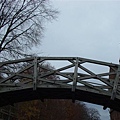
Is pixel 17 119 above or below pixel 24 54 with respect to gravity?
below

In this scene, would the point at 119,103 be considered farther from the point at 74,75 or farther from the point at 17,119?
the point at 17,119

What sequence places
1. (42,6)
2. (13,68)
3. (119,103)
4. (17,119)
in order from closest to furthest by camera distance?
1. (119,103)
2. (13,68)
3. (42,6)
4. (17,119)

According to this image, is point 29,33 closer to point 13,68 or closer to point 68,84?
point 13,68

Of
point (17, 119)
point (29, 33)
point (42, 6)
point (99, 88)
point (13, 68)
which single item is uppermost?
point (42, 6)

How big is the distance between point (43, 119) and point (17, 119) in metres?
4.11

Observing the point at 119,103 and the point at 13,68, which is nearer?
the point at 119,103

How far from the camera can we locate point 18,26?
968 inches

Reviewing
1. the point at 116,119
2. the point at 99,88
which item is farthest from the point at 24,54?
the point at 116,119

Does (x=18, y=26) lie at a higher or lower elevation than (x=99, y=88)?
higher

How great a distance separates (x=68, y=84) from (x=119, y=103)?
3161mm

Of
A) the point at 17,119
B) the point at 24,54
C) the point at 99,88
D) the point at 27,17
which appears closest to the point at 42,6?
the point at 27,17

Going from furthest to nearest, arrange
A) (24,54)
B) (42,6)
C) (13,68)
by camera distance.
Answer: (42,6) < (24,54) < (13,68)

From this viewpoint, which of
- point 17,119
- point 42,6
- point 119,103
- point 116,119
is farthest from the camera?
point 17,119

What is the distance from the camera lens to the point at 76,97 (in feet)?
58.8
